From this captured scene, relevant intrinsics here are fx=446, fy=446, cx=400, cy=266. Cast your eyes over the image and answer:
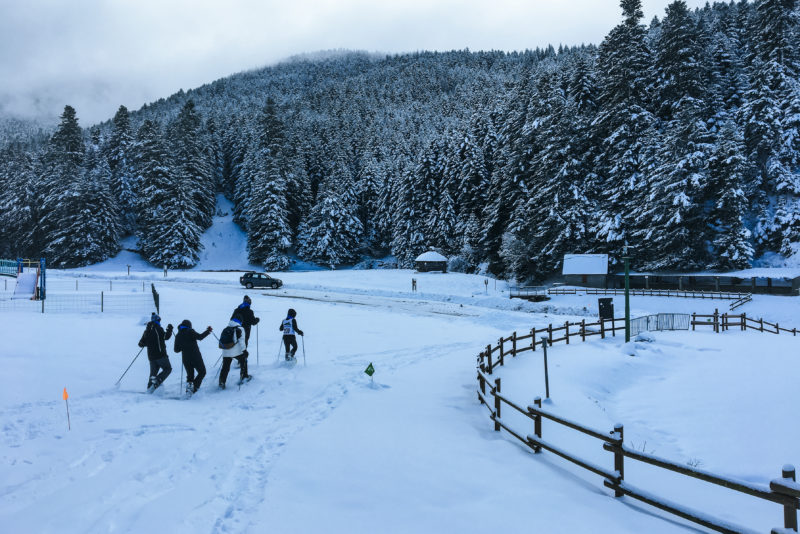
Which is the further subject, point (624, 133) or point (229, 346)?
point (624, 133)

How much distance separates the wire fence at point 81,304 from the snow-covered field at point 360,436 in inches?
74.4

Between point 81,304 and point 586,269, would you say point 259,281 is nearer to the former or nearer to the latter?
point 81,304

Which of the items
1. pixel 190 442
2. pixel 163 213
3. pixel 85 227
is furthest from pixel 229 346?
pixel 85 227

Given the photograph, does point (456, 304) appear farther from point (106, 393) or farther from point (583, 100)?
point (583, 100)

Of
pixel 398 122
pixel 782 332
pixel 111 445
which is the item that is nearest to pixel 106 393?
pixel 111 445

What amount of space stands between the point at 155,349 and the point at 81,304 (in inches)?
648

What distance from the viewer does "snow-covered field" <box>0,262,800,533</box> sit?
18.0ft

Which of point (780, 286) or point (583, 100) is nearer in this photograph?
point (780, 286)

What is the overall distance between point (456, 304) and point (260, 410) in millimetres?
24849

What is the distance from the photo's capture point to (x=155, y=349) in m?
10.5

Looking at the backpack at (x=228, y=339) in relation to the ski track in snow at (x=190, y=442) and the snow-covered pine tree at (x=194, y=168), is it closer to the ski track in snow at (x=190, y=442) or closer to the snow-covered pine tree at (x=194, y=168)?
the ski track in snow at (x=190, y=442)

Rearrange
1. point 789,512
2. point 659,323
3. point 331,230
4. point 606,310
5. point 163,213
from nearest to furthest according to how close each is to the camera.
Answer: point 789,512, point 606,310, point 659,323, point 163,213, point 331,230

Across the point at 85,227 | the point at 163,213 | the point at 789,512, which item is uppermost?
the point at 163,213

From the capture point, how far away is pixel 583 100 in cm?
5231
